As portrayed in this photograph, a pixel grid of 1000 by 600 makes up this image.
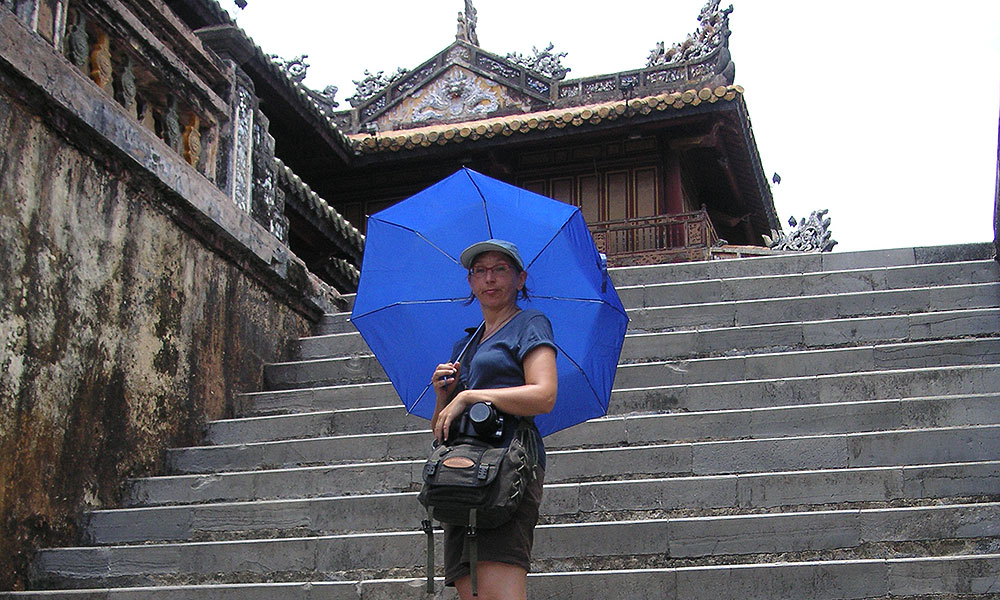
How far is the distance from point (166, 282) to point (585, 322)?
3725 millimetres

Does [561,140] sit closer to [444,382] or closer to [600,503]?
[600,503]

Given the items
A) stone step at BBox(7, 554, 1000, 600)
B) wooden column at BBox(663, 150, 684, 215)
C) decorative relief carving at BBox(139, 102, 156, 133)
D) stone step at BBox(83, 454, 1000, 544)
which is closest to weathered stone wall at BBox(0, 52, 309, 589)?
stone step at BBox(83, 454, 1000, 544)

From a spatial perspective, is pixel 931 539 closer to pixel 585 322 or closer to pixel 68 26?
pixel 585 322

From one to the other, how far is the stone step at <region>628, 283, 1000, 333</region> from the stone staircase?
1 centimetres

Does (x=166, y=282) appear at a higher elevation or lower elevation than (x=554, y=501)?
higher

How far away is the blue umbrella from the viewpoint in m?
3.72

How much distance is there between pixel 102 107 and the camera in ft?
20.0

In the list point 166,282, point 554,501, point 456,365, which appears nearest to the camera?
point 456,365

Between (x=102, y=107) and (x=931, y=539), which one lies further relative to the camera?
(x=102, y=107)

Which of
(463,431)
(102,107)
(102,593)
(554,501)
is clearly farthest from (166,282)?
(463,431)

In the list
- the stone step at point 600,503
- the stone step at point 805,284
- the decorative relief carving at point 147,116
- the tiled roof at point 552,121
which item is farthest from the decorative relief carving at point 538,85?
the stone step at point 600,503

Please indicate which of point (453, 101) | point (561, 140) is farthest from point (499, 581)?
point (453, 101)

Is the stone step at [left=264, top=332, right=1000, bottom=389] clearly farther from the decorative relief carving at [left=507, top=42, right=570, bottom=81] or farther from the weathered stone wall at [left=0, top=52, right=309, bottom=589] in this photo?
the decorative relief carving at [left=507, top=42, right=570, bottom=81]

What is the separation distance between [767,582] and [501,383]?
1.86m
